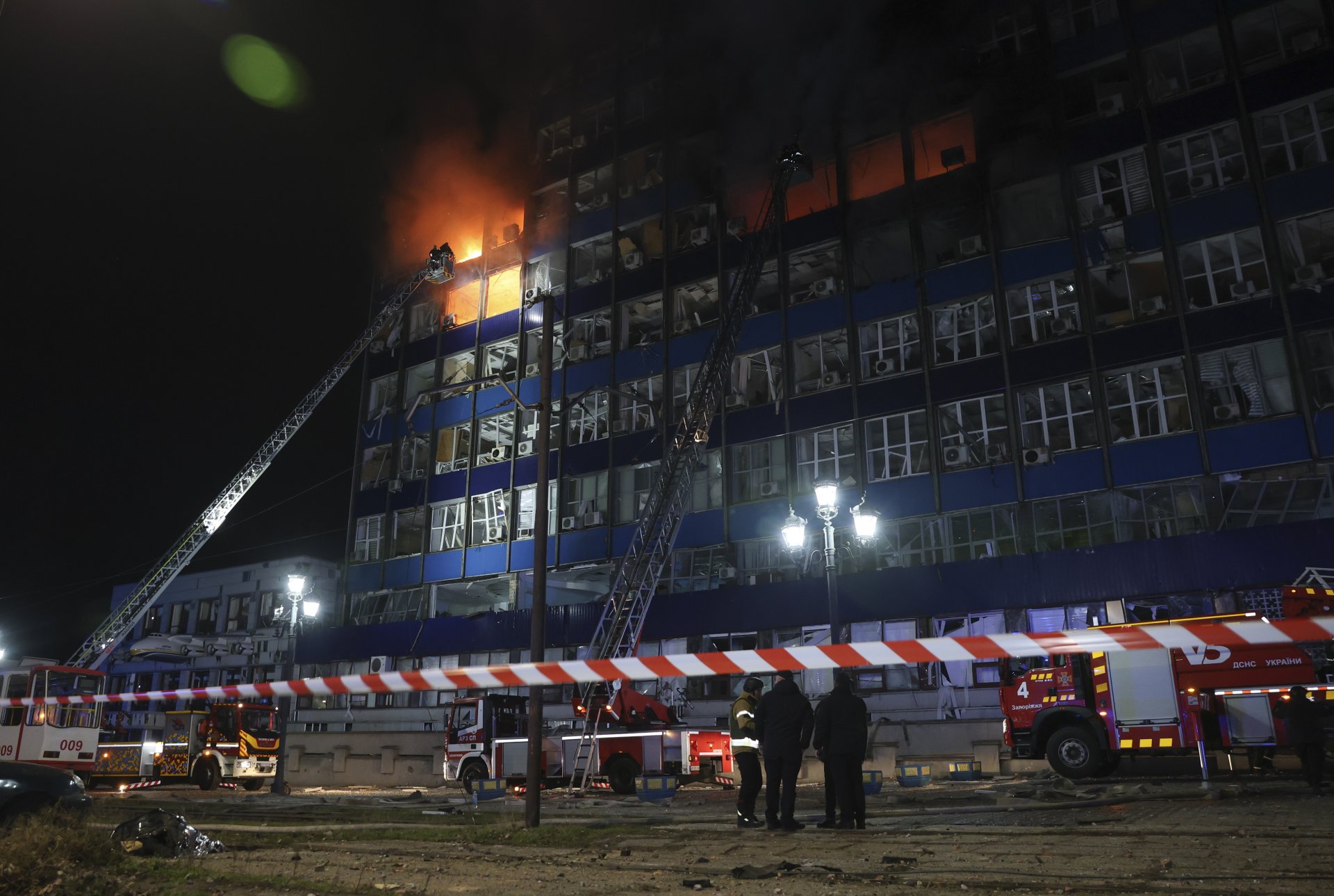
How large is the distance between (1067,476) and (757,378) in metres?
11.1

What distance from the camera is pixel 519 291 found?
41.9 meters

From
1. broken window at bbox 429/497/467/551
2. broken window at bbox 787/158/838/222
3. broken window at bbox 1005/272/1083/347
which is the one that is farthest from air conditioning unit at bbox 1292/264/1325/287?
broken window at bbox 429/497/467/551

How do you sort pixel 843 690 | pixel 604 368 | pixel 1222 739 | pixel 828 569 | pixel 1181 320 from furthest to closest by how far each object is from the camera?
1. pixel 604 368
2. pixel 1181 320
3. pixel 828 569
4. pixel 1222 739
5. pixel 843 690

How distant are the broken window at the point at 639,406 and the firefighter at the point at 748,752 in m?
24.1

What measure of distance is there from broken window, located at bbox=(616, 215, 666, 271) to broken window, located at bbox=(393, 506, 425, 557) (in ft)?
44.6

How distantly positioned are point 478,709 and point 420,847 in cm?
1354

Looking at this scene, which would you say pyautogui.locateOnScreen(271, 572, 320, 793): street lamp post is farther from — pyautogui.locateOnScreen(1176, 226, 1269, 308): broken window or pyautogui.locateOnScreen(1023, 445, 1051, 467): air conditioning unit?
pyautogui.locateOnScreen(1176, 226, 1269, 308): broken window

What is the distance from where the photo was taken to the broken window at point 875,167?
33281 millimetres

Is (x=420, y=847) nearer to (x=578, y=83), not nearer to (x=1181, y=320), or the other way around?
(x=1181, y=320)

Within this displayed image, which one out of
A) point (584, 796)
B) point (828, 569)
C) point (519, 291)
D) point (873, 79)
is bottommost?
point (584, 796)

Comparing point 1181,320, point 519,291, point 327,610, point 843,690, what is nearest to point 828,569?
point 843,690

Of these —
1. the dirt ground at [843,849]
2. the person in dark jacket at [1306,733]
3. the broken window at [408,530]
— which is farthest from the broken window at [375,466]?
the person in dark jacket at [1306,733]

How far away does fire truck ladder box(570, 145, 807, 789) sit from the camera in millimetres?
27844

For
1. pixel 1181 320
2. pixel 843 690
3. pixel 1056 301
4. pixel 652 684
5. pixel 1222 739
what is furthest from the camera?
pixel 652 684
